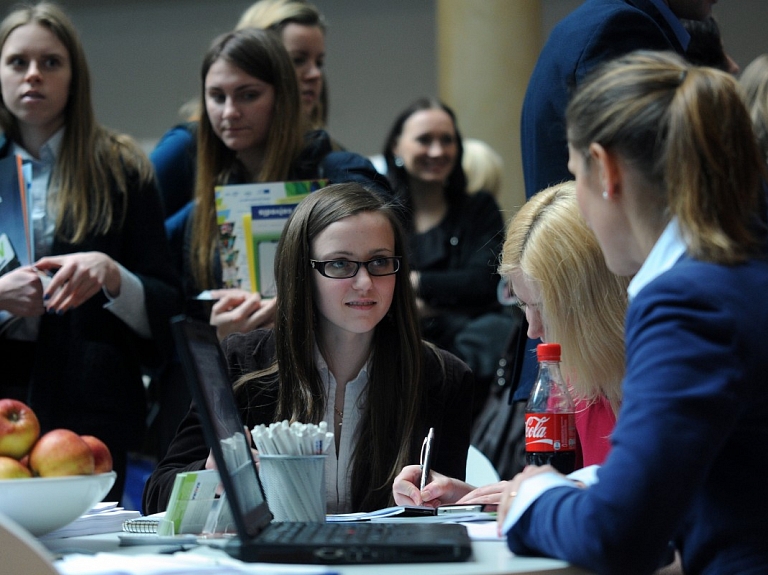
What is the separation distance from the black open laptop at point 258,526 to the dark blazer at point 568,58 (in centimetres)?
108

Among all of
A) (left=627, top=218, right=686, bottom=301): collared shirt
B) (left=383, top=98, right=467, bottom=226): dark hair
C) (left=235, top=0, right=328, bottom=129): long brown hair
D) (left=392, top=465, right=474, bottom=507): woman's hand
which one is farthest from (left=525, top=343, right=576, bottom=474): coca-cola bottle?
(left=383, top=98, right=467, bottom=226): dark hair

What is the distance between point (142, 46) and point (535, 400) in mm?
7546

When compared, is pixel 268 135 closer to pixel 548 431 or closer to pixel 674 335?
pixel 548 431

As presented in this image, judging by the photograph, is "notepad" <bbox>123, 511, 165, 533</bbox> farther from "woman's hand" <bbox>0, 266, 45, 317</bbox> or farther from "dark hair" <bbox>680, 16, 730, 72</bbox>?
"dark hair" <bbox>680, 16, 730, 72</bbox>

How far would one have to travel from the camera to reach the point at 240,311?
8.65 ft

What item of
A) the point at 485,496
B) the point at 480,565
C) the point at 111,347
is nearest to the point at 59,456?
the point at 480,565

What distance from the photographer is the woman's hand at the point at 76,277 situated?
8.25 feet

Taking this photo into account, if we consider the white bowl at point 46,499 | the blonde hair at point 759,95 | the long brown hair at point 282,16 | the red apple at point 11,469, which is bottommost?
the white bowl at point 46,499

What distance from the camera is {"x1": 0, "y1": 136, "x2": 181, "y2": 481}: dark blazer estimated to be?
8.76ft

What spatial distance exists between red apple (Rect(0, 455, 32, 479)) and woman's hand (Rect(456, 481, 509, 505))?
0.72m

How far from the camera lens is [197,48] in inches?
338

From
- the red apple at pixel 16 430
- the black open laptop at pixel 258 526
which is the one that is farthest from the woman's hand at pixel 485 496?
the red apple at pixel 16 430

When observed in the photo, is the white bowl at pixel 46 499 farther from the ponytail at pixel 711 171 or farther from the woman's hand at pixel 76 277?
the woman's hand at pixel 76 277

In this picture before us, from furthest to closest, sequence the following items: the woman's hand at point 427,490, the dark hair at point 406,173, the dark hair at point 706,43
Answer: the dark hair at point 406,173 → the dark hair at point 706,43 → the woman's hand at point 427,490
